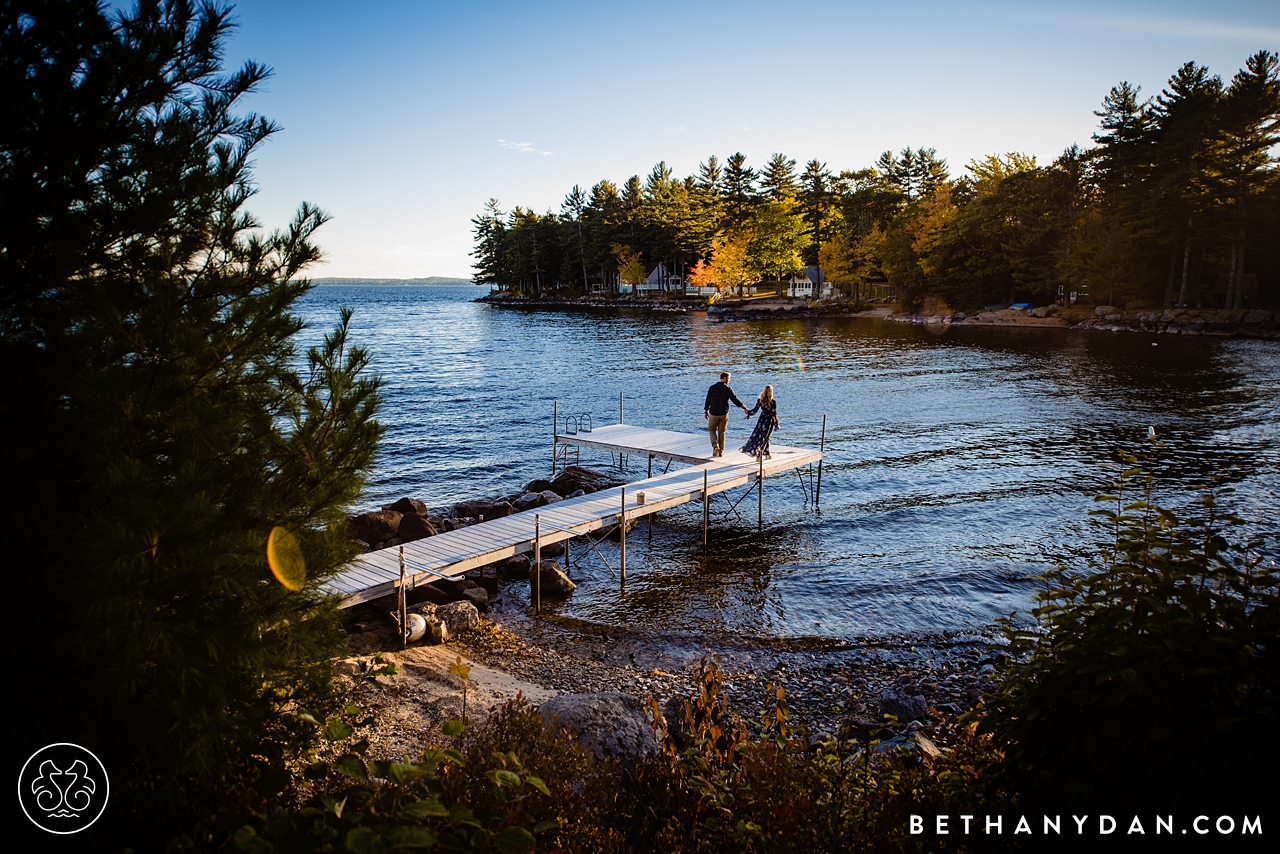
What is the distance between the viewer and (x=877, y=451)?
26000 millimetres

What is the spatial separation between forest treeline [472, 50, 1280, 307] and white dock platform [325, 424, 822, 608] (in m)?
57.0

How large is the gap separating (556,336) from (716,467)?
181ft

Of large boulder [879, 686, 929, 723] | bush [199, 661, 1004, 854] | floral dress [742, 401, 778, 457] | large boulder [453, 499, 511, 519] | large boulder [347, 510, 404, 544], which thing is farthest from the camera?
→ large boulder [453, 499, 511, 519]

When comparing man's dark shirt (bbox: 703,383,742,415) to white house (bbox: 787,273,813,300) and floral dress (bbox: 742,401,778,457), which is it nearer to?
floral dress (bbox: 742,401,778,457)

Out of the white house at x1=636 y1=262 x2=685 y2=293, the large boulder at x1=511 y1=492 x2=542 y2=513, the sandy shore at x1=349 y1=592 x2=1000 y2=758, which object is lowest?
the sandy shore at x1=349 y1=592 x2=1000 y2=758

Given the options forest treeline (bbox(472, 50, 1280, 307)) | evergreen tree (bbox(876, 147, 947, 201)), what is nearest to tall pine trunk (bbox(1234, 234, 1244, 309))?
forest treeline (bbox(472, 50, 1280, 307))

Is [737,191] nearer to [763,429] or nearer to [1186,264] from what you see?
[1186,264]

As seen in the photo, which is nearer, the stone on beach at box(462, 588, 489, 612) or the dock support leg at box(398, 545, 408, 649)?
the dock support leg at box(398, 545, 408, 649)

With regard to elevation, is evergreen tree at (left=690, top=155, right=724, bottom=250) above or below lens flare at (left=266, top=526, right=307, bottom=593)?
above

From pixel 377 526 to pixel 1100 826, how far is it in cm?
1532

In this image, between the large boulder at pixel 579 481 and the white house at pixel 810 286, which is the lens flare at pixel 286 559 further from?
the white house at pixel 810 286

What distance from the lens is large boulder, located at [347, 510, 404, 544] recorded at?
634 inches

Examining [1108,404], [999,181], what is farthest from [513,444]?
[999,181]

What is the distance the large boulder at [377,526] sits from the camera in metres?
16.1
